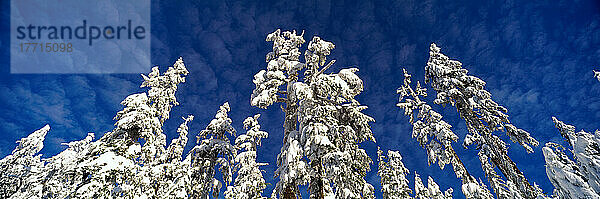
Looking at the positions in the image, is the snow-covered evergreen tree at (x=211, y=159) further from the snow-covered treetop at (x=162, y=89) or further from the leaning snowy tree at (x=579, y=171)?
the leaning snowy tree at (x=579, y=171)

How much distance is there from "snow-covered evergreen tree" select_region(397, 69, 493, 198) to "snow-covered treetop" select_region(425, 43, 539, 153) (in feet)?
4.12

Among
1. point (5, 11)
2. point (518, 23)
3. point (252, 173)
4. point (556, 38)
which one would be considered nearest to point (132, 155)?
point (252, 173)

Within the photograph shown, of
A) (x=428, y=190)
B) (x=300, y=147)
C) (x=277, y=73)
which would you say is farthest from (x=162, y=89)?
(x=428, y=190)

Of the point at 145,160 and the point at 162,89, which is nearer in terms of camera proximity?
the point at 145,160

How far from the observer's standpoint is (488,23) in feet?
175

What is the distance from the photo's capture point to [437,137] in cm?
1667

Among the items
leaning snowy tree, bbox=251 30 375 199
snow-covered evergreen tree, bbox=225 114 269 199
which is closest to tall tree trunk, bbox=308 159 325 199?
leaning snowy tree, bbox=251 30 375 199

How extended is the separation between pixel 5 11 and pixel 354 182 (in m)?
63.4

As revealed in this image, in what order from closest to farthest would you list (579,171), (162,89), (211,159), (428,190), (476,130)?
(579,171) < (162,89) < (211,159) < (476,130) < (428,190)

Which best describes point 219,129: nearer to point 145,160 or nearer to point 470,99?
point 145,160

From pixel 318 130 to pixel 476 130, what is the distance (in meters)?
13.2

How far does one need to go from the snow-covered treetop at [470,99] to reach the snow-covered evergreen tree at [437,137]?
1257 mm

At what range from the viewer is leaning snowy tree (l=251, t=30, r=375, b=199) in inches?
332

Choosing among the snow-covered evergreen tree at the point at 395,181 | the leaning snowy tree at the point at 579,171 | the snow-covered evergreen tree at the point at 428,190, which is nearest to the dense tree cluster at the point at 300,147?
the leaning snowy tree at the point at 579,171
